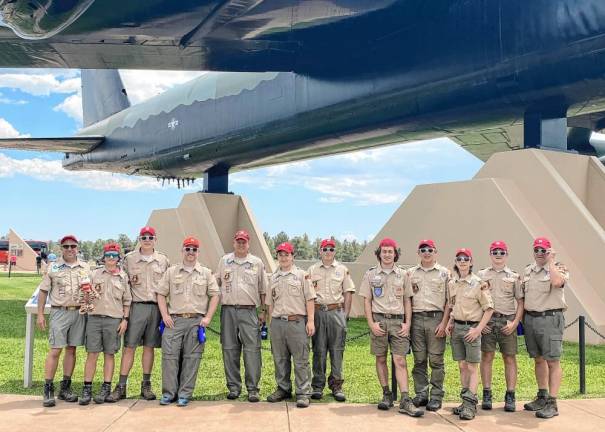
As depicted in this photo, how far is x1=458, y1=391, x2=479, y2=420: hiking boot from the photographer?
200 inches

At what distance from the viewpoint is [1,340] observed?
8.71m

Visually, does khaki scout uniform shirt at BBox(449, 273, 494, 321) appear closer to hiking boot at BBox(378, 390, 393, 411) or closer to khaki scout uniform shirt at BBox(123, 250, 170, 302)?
hiking boot at BBox(378, 390, 393, 411)

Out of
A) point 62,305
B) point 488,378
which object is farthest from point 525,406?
point 62,305

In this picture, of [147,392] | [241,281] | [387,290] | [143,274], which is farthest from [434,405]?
[143,274]

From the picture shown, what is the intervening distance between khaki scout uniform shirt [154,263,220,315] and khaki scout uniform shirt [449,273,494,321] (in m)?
2.33

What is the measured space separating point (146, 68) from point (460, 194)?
6.79m

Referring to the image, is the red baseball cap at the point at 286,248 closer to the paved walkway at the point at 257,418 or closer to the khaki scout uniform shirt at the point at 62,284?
the paved walkway at the point at 257,418

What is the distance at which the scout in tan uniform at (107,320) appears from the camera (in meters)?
5.58

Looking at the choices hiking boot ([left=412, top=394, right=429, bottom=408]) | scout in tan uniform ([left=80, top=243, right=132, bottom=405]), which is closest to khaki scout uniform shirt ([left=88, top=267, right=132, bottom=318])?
scout in tan uniform ([left=80, top=243, right=132, bottom=405])

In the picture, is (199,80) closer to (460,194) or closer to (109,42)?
(109,42)

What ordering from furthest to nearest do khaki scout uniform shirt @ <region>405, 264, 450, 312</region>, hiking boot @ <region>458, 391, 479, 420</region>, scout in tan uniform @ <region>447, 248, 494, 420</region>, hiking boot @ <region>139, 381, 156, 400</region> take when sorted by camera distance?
hiking boot @ <region>139, 381, 156, 400</region>, khaki scout uniform shirt @ <region>405, 264, 450, 312</region>, scout in tan uniform @ <region>447, 248, 494, 420</region>, hiking boot @ <region>458, 391, 479, 420</region>

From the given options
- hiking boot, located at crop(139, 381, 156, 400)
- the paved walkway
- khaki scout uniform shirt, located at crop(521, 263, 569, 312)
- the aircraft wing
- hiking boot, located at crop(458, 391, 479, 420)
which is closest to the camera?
the paved walkway

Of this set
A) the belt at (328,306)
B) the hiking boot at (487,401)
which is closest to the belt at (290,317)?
the belt at (328,306)

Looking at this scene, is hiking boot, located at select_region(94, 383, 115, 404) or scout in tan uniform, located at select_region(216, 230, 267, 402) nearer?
hiking boot, located at select_region(94, 383, 115, 404)
